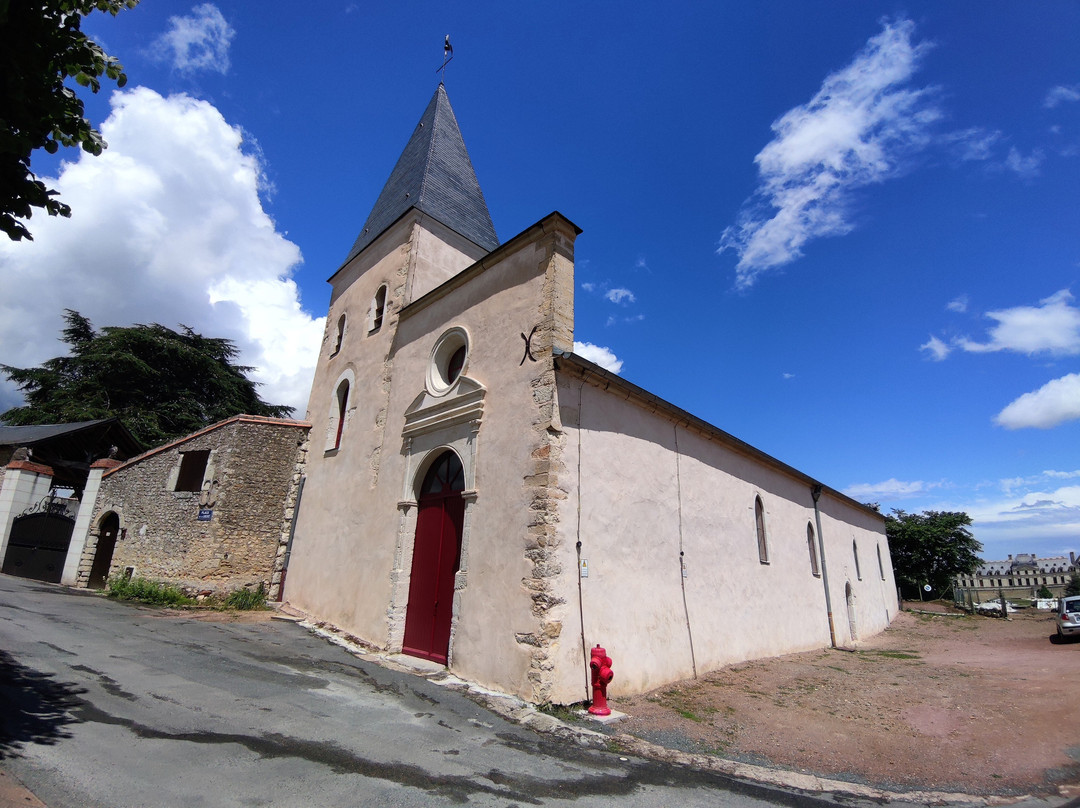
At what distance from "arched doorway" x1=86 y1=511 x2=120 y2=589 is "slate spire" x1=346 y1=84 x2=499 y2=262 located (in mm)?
10196

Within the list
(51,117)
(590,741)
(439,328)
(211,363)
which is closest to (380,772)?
(590,741)

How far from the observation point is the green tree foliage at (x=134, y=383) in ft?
80.5

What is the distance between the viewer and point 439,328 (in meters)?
9.52

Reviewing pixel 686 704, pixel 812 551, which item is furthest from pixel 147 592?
pixel 812 551

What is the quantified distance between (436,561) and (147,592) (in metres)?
8.08

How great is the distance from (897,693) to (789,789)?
5.03m

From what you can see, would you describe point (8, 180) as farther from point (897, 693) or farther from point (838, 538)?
point (838, 538)

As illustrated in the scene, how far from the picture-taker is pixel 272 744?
171 inches

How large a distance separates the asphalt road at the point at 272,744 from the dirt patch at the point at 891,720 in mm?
1227

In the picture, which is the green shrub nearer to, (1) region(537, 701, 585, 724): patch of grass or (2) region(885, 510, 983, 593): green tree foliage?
(1) region(537, 701, 585, 724): patch of grass

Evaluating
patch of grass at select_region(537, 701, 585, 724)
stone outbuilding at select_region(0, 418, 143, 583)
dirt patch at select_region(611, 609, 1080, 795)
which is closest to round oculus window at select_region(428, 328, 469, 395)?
patch of grass at select_region(537, 701, 585, 724)

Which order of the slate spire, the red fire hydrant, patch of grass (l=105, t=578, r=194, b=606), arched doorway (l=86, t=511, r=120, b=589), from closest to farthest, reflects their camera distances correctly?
the red fire hydrant
patch of grass (l=105, t=578, r=194, b=606)
the slate spire
arched doorway (l=86, t=511, r=120, b=589)

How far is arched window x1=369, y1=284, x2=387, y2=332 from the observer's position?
39.1 feet

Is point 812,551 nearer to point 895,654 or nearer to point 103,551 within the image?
point 895,654
